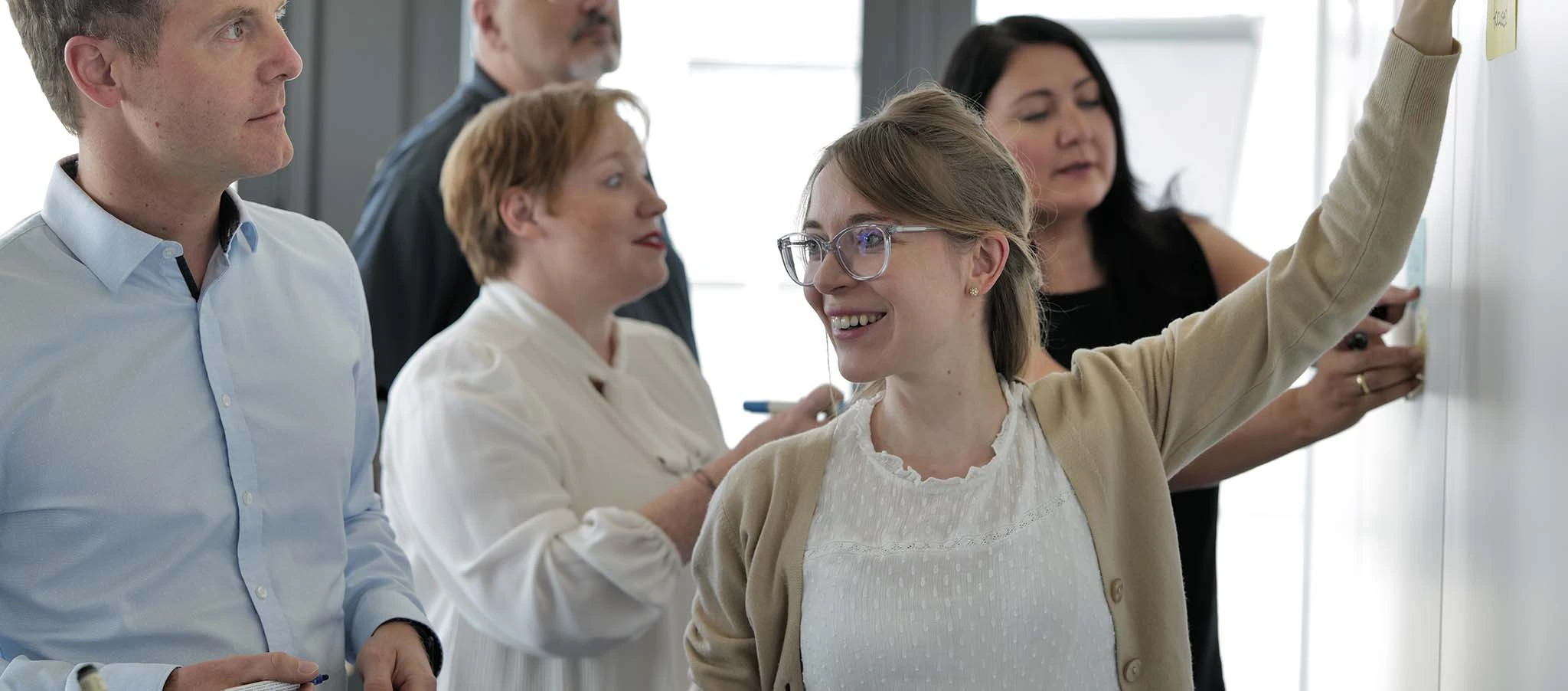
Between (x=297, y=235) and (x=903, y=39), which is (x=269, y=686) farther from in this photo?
(x=903, y=39)

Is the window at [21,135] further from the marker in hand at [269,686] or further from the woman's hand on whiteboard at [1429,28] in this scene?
the woman's hand on whiteboard at [1429,28]

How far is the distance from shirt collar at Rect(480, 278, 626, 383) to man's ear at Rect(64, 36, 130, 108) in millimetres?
803

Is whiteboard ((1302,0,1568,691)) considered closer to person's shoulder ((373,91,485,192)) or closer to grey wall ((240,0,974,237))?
grey wall ((240,0,974,237))

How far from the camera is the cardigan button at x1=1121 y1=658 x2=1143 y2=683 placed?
4.33 ft

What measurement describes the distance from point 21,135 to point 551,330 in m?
1.56

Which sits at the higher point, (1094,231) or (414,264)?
(1094,231)

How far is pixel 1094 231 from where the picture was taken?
2.01 meters

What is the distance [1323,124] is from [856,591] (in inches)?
54.5

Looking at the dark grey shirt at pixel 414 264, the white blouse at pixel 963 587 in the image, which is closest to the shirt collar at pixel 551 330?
the dark grey shirt at pixel 414 264

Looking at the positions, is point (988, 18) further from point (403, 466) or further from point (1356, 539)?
point (403, 466)

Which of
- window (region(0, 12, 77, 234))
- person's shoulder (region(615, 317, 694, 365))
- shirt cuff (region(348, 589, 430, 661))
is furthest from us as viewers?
window (region(0, 12, 77, 234))

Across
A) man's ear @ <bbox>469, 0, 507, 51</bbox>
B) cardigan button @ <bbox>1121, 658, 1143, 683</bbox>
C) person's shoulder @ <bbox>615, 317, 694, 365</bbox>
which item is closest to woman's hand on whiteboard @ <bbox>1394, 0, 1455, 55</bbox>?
cardigan button @ <bbox>1121, 658, 1143, 683</bbox>

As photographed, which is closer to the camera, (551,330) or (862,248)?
(862,248)

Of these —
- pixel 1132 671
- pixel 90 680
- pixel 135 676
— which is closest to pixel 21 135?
pixel 135 676
